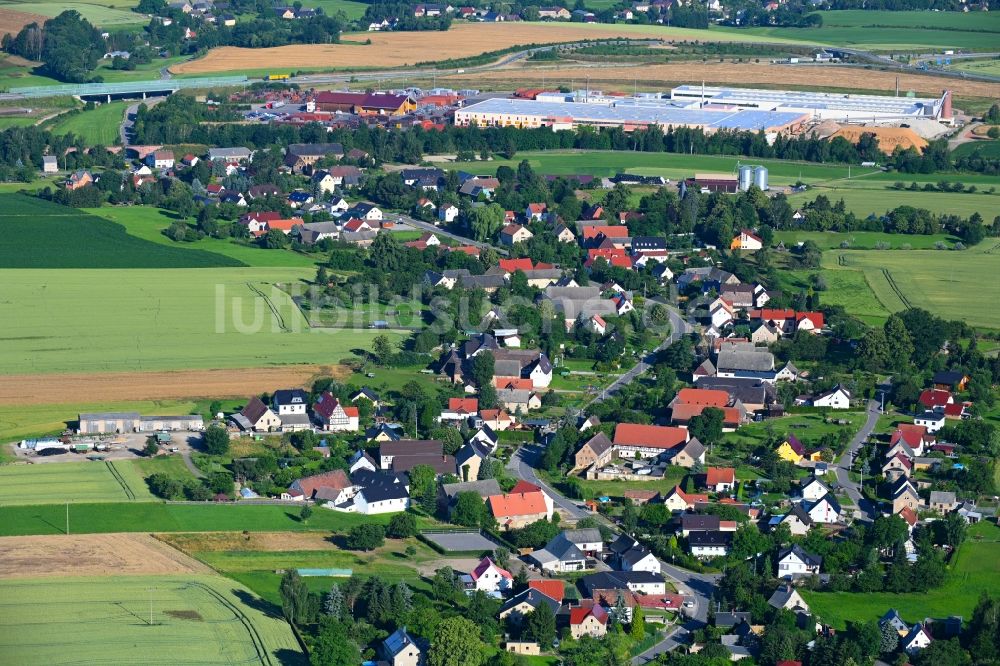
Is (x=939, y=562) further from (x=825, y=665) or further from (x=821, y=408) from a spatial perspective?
(x=821, y=408)

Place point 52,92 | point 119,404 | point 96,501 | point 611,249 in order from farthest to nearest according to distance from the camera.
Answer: point 52,92 → point 611,249 → point 119,404 → point 96,501

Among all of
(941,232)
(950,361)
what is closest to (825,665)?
(950,361)

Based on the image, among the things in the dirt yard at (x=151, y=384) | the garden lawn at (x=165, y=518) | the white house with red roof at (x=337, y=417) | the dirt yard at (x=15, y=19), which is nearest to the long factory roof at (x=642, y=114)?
the dirt yard at (x=15, y=19)

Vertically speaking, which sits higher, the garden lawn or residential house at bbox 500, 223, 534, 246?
residential house at bbox 500, 223, 534, 246

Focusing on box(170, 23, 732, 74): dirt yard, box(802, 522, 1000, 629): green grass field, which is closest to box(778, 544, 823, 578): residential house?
box(802, 522, 1000, 629): green grass field

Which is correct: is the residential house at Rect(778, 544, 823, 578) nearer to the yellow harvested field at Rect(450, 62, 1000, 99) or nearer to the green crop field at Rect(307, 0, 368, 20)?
the yellow harvested field at Rect(450, 62, 1000, 99)

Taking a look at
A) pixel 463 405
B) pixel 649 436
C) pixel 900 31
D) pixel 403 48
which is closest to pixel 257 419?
pixel 463 405

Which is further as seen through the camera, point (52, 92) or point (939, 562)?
point (52, 92)
